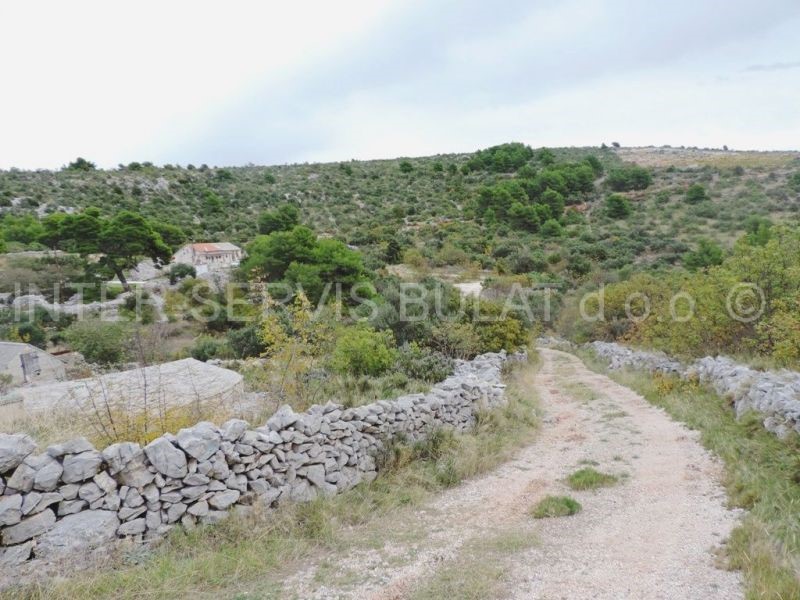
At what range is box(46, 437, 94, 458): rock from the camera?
14.2 ft

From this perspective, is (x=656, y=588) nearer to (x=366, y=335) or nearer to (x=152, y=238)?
(x=366, y=335)

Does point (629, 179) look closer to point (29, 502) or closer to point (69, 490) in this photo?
point (69, 490)

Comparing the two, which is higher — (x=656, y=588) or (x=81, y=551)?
(x=81, y=551)

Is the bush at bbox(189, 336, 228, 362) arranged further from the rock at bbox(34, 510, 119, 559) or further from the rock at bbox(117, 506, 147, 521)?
the rock at bbox(34, 510, 119, 559)

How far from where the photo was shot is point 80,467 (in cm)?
434

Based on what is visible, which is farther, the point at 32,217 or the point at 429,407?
the point at 32,217

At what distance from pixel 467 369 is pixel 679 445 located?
5365 millimetres

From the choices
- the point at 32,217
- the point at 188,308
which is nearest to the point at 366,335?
the point at 188,308

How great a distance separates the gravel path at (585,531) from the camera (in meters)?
4.13

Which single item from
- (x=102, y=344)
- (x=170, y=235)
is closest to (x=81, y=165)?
(x=170, y=235)

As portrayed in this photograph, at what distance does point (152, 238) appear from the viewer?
112ft

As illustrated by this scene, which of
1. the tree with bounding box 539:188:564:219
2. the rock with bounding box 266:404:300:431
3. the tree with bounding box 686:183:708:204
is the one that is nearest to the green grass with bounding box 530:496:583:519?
the rock with bounding box 266:404:300:431

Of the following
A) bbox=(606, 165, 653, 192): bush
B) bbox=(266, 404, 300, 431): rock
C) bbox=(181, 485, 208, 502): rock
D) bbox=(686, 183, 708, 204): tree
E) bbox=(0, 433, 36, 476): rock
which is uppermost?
bbox=(606, 165, 653, 192): bush

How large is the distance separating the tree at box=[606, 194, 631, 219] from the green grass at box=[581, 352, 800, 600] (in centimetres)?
4077
